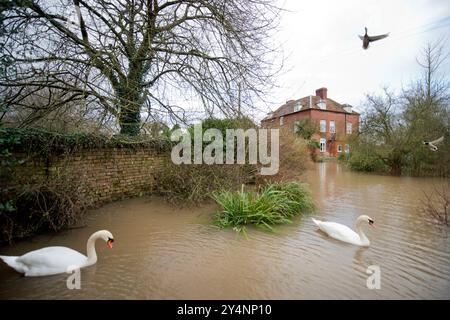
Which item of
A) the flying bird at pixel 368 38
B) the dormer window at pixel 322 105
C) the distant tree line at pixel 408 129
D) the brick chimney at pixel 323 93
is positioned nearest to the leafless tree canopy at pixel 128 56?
the flying bird at pixel 368 38

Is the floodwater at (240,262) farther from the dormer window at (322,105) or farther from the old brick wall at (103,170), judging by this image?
the dormer window at (322,105)

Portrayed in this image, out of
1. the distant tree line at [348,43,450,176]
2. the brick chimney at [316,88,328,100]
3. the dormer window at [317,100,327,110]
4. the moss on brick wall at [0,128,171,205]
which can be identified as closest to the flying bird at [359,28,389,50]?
the moss on brick wall at [0,128,171,205]

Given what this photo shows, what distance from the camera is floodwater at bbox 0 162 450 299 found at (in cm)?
292

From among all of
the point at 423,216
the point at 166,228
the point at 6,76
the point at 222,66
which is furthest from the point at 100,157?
the point at 423,216

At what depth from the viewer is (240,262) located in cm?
371

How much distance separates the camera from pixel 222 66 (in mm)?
6473

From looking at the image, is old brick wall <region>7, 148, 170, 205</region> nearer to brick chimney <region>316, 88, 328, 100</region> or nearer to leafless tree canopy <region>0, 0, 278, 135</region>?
leafless tree canopy <region>0, 0, 278, 135</region>

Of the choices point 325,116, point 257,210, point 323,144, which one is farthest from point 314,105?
point 257,210

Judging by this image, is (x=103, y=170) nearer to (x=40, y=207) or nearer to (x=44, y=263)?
(x=40, y=207)

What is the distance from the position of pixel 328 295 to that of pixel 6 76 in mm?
7283
